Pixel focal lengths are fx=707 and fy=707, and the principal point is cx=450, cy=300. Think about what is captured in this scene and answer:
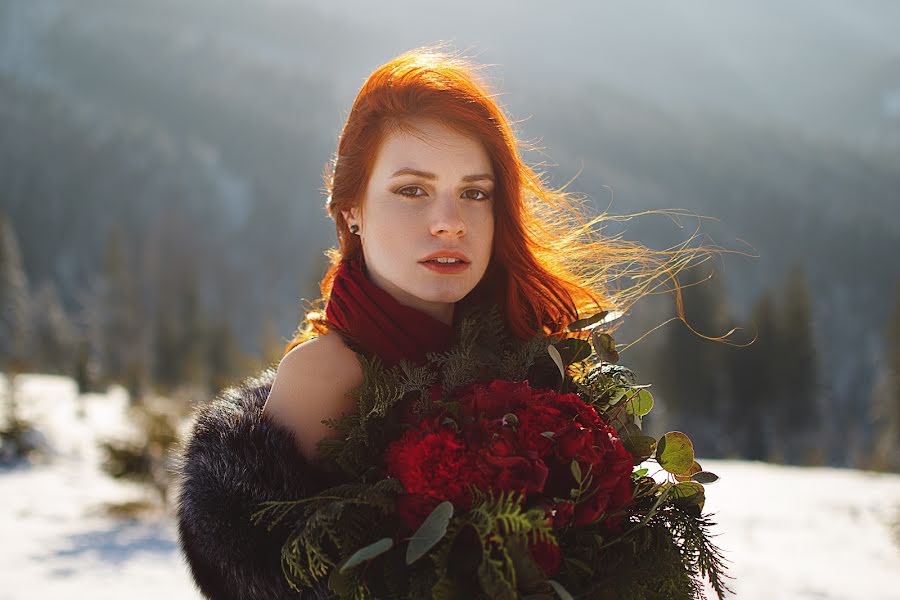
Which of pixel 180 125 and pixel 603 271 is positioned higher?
pixel 180 125

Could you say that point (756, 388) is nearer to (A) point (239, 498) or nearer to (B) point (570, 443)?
(B) point (570, 443)

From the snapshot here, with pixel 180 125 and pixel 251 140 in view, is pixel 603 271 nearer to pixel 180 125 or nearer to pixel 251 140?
pixel 251 140

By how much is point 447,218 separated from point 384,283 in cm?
29

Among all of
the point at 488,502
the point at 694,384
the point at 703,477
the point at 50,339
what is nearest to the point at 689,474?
the point at 703,477

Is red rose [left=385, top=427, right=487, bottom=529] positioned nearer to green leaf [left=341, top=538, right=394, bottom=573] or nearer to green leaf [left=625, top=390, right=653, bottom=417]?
green leaf [left=341, top=538, right=394, bottom=573]

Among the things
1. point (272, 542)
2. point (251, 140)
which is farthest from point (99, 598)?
point (251, 140)

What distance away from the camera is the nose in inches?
72.1

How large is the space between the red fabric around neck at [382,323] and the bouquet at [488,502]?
4.1 inches

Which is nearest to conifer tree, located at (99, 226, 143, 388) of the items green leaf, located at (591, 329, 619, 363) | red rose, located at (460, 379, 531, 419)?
green leaf, located at (591, 329, 619, 363)

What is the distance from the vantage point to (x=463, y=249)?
6.26 feet

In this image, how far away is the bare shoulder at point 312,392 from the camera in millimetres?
1756

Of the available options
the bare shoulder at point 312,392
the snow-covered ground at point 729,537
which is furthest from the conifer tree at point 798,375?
the bare shoulder at point 312,392

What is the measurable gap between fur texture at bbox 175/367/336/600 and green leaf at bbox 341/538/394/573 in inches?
9.7

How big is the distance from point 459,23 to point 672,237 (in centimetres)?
8757
